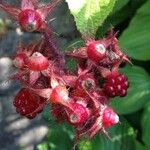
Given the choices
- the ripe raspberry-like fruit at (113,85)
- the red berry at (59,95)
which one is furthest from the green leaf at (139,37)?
the red berry at (59,95)

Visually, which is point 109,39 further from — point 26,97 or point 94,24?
point 26,97

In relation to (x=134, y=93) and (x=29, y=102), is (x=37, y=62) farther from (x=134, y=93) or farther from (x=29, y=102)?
(x=134, y=93)

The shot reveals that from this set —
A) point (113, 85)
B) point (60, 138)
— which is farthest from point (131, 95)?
point (113, 85)

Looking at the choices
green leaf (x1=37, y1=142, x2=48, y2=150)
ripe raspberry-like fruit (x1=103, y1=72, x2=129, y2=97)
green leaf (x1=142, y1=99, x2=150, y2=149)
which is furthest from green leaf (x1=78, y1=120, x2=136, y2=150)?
ripe raspberry-like fruit (x1=103, y1=72, x2=129, y2=97)

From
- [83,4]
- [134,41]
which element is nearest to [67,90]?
[83,4]

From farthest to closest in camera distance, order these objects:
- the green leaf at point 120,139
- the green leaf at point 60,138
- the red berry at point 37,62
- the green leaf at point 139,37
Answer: the green leaf at point 60,138
the green leaf at point 120,139
the green leaf at point 139,37
the red berry at point 37,62

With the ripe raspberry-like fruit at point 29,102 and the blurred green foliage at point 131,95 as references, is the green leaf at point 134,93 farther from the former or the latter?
the ripe raspberry-like fruit at point 29,102

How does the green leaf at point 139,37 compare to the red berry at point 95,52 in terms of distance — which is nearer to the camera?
the red berry at point 95,52
